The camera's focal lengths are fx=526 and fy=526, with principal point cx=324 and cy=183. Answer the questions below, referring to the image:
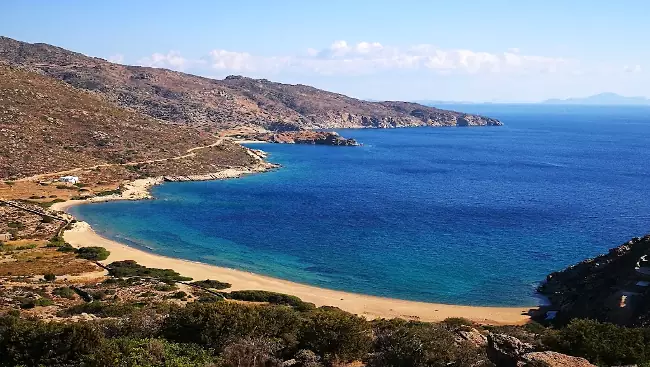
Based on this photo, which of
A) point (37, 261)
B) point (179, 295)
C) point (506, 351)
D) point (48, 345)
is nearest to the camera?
point (506, 351)

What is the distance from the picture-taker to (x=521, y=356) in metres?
→ 16.8

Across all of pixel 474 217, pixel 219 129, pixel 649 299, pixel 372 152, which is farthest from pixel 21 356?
pixel 219 129

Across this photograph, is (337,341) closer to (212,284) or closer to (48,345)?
(48,345)

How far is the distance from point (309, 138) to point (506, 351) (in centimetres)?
17606

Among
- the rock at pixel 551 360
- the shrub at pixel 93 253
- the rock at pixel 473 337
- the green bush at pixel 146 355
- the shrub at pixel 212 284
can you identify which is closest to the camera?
the rock at pixel 551 360

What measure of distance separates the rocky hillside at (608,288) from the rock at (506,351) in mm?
17511

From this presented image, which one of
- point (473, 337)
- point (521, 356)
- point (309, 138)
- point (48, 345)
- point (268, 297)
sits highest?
point (309, 138)

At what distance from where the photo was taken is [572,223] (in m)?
70.2

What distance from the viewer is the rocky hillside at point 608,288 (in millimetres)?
34594

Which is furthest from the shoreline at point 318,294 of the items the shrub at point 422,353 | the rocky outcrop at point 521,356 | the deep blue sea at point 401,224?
the rocky outcrop at point 521,356

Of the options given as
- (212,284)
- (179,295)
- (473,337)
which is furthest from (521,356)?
(212,284)

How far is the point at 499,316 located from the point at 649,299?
10193 millimetres

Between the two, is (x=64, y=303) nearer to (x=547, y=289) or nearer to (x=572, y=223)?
(x=547, y=289)

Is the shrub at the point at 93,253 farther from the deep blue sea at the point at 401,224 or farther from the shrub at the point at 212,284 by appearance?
the shrub at the point at 212,284
